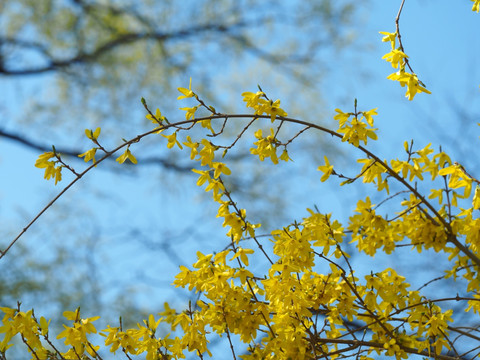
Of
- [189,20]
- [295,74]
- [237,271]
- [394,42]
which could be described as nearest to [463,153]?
[295,74]

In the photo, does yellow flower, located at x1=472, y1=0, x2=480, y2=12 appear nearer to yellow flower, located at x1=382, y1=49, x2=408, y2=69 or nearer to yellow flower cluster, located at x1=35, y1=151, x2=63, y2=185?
yellow flower, located at x1=382, y1=49, x2=408, y2=69

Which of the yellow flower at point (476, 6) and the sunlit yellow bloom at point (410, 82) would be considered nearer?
the sunlit yellow bloom at point (410, 82)

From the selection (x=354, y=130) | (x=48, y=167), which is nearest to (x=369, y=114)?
(x=354, y=130)

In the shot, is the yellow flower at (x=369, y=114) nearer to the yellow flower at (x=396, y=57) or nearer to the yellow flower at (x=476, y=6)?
the yellow flower at (x=396, y=57)

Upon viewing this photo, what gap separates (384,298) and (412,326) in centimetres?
9

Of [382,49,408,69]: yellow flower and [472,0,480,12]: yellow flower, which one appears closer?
[382,49,408,69]: yellow flower

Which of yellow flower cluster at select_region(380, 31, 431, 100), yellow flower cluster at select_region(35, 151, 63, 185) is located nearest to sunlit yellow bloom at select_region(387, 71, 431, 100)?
yellow flower cluster at select_region(380, 31, 431, 100)

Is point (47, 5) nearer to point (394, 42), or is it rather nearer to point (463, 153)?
point (463, 153)

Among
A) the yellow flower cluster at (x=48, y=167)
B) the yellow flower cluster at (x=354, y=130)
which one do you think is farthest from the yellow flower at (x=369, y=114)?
the yellow flower cluster at (x=48, y=167)

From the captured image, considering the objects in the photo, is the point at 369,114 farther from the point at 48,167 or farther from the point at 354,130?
the point at 48,167

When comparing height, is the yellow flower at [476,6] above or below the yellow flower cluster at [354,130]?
above

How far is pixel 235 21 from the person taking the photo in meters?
6.37

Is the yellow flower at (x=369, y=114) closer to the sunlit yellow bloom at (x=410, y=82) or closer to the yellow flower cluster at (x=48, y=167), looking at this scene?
the sunlit yellow bloom at (x=410, y=82)

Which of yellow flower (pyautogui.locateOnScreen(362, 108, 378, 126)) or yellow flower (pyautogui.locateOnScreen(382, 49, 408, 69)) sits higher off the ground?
yellow flower (pyautogui.locateOnScreen(382, 49, 408, 69))
